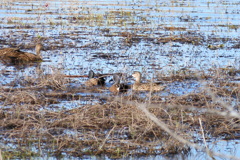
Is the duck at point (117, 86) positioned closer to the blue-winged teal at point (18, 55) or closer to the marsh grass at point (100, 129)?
the marsh grass at point (100, 129)

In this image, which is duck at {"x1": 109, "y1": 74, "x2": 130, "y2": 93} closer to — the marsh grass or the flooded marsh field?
the flooded marsh field

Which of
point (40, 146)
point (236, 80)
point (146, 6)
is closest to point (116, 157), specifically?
point (40, 146)

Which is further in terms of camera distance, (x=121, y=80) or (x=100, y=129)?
(x=121, y=80)

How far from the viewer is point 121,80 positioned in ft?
35.0

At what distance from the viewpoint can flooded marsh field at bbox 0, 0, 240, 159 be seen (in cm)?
655

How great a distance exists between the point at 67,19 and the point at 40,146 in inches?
550

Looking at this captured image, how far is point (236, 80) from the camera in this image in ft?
35.9

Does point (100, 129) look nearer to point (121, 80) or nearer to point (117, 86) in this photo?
point (117, 86)

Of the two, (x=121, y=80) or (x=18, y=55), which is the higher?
(x=18, y=55)

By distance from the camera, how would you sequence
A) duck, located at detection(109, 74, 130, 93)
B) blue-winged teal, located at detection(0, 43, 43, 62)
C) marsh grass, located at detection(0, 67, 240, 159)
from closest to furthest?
marsh grass, located at detection(0, 67, 240, 159), duck, located at detection(109, 74, 130, 93), blue-winged teal, located at detection(0, 43, 43, 62)

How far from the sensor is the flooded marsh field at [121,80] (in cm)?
655

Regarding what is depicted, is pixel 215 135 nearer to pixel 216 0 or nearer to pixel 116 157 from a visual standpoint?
pixel 116 157

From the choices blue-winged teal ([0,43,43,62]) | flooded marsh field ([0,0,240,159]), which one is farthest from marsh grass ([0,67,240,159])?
blue-winged teal ([0,43,43,62])

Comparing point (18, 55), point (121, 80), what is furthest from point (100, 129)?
point (18, 55)
